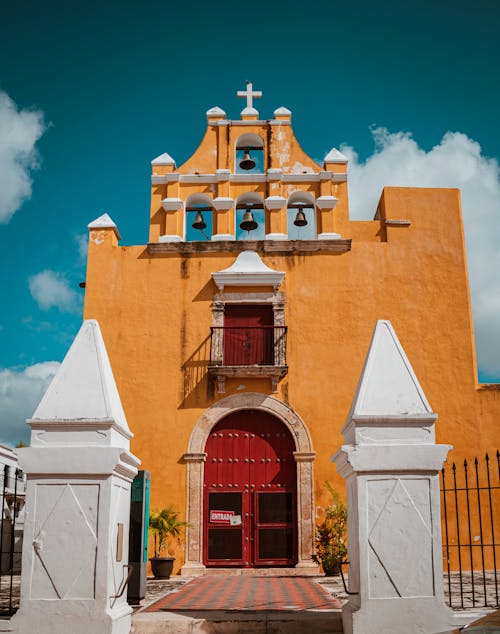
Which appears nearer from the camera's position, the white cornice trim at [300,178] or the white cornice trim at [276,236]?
the white cornice trim at [276,236]

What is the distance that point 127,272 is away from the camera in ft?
46.8

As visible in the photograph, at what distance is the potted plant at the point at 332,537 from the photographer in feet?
39.2

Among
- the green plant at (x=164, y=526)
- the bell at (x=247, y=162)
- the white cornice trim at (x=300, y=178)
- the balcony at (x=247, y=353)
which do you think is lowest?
the green plant at (x=164, y=526)

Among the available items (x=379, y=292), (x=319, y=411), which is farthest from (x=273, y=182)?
(x=319, y=411)

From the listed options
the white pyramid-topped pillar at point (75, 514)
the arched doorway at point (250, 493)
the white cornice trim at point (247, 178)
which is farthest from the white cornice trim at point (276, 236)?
the white pyramid-topped pillar at point (75, 514)

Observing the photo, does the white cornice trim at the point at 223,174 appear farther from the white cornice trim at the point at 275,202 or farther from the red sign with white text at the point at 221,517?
the red sign with white text at the point at 221,517

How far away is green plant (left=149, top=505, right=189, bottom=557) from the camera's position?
12.2 m

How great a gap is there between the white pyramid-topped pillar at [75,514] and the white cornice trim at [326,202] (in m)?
8.91

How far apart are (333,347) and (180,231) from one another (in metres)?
3.92

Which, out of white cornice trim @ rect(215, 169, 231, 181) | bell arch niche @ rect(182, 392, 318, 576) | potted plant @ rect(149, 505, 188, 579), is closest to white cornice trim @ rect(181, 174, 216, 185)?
white cornice trim @ rect(215, 169, 231, 181)

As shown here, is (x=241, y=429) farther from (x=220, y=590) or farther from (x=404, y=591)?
(x=404, y=591)

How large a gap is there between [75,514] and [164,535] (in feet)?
22.2

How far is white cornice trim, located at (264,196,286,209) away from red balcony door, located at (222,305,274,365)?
2.09 m

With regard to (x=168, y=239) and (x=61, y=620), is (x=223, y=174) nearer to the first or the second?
(x=168, y=239)
